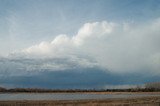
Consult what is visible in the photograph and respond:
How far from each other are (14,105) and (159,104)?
22617 mm

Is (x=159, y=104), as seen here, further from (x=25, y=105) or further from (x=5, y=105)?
(x=5, y=105)

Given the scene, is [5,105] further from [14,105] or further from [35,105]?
[35,105]

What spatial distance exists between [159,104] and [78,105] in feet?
41.4

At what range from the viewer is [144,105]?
A: 46.7 meters

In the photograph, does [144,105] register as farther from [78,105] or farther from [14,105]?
[14,105]

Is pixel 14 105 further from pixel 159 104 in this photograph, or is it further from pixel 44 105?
pixel 159 104

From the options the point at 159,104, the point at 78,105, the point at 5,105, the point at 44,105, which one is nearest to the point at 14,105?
the point at 5,105

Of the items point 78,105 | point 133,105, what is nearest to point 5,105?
point 78,105

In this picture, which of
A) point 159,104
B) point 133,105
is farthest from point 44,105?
point 159,104

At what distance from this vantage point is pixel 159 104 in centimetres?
4794

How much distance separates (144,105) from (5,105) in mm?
21499

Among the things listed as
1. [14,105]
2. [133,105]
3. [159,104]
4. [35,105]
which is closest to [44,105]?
[35,105]

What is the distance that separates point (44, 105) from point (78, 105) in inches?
206

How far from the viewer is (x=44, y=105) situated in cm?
4738
